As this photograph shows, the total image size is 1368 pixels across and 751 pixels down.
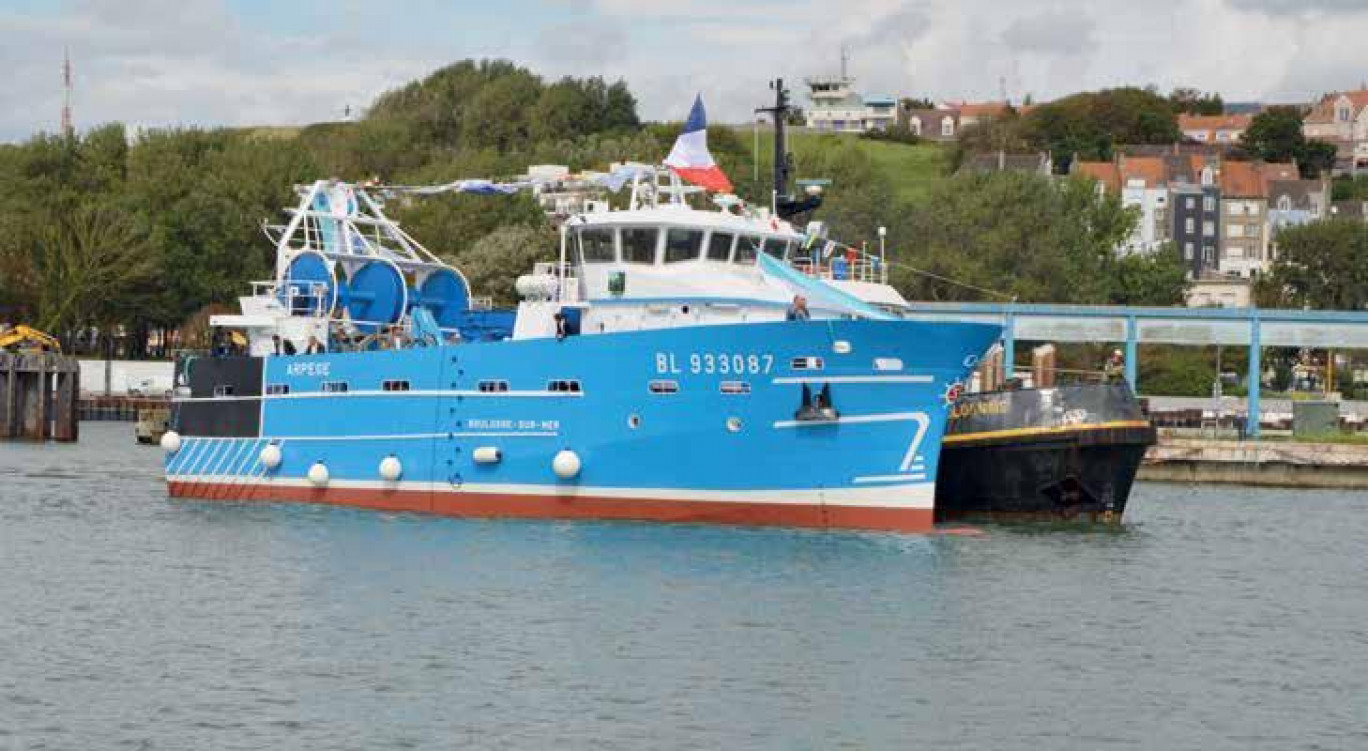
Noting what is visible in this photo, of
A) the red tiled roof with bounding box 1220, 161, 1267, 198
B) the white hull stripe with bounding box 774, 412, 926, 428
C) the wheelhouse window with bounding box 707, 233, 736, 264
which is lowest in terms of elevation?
the white hull stripe with bounding box 774, 412, 926, 428

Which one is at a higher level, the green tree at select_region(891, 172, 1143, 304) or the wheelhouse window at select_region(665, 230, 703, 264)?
the green tree at select_region(891, 172, 1143, 304)

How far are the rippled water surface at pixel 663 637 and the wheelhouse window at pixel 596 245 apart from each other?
5.87m

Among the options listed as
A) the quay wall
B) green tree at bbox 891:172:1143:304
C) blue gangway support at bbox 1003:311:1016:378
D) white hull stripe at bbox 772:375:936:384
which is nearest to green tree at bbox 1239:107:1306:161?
green tree at bbox 891:172:1143:304

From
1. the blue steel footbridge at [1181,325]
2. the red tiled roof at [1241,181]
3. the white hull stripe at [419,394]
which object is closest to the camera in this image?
the white hull stripe at [419,394]

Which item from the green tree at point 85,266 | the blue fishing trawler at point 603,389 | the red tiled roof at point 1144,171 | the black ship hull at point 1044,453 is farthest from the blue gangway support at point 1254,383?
the red tiled roof at point 1144,171

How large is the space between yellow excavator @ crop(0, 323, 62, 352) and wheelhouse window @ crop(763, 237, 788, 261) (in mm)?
43860

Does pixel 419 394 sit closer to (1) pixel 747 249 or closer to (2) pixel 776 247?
(1) pixel 747 249

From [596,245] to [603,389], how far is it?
3.98m

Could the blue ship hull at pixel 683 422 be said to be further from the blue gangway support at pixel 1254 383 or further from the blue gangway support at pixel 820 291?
the blue gangway support at pixel 1254 383

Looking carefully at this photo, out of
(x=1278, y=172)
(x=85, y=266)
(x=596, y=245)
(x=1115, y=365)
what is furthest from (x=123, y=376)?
(x=1278, y=172)

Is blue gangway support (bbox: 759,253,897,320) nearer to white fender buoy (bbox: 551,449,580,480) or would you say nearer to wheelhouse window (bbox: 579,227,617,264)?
wheelhouse window (bbox: 579,227,617,264)

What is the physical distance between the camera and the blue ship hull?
38.3m

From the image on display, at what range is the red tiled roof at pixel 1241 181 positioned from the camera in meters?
159

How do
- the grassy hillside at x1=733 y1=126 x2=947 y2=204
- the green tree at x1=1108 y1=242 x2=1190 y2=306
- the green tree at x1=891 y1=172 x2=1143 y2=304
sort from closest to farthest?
the green tree at x1=891 y1=172 x2=1143 y2=304
the green tree at x1=1108 y1=242 x2=1190 y2=306
the grassy hillside at x1=733 y1=126 x2=947 y2=204
